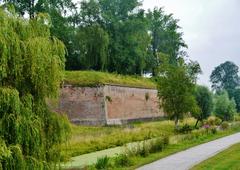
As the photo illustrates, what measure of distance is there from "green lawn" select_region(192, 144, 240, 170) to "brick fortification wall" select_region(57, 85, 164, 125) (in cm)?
1913

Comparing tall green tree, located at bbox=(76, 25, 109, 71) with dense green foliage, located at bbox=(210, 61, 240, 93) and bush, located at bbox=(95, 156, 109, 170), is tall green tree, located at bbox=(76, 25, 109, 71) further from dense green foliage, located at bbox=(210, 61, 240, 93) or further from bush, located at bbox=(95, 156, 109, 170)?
dense green foliage, located at bbox=(210, 61, 240, 93)

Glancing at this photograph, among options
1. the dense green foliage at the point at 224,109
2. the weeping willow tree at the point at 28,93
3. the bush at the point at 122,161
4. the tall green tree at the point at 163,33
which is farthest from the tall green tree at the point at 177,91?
the tall green tree at the point at 163,33

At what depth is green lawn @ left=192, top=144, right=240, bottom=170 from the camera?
616 inches

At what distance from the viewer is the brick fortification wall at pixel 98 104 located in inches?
1492

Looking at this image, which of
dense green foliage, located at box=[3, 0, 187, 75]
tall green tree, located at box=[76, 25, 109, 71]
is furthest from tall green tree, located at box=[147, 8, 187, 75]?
tall green tree, located at box=[76, 25, 109, 71]

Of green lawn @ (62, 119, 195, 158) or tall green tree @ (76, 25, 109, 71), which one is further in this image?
tall green tree @ (76, 25, 109, 71)

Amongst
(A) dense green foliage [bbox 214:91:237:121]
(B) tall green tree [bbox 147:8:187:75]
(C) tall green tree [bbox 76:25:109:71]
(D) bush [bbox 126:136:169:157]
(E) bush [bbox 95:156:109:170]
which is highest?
(B) tall green tree [bbox 147:8:187:75]

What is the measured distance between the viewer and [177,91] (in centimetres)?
3512

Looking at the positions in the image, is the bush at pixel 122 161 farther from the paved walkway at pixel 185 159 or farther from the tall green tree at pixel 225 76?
the tall green tree at pixel 225 76

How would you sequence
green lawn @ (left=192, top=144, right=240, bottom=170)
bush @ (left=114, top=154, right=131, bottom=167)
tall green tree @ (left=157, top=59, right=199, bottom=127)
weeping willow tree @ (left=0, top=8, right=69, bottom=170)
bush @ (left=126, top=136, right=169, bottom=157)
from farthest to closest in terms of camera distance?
tall green tree @ (left=157, top=59, right=199, bottom=127), bush @ (left=126, top=136, right=169, bottom=157), bush @ (left=114, top=154, right=131, bottom=167), green lawn @ (left=192, top=144, right=240, bottom=170), weeping willow tree @ (left=0, top=8, right=69, bottom=170)

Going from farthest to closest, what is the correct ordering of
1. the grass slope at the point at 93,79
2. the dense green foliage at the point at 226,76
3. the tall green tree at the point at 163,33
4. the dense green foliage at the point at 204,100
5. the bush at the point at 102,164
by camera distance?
1. the dense green foliage at the point at 226,76
2. the tall green tree at the point at 163,33
3. the dense green foliage at the point at 204,100
4. the grass slope at the point at 93,79
5. the bush at the point at 102,164

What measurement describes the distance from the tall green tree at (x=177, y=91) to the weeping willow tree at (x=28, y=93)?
23.6 meters

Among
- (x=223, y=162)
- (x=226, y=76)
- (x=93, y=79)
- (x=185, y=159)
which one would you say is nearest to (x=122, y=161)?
(x=185, y=159)

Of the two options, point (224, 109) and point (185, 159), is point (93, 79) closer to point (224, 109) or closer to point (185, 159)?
point (224, 109)
